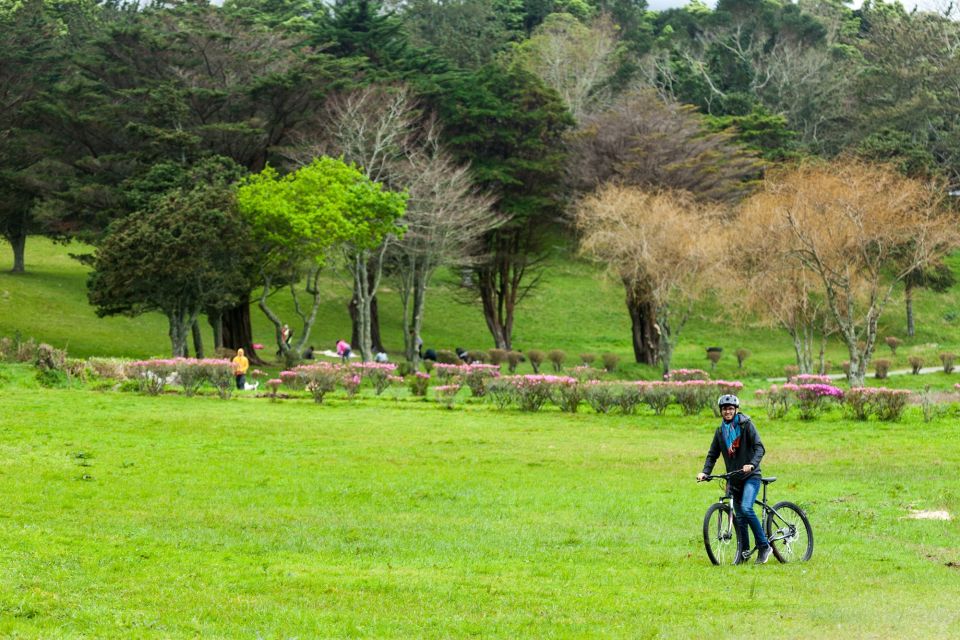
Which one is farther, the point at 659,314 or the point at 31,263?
the point at 31,263

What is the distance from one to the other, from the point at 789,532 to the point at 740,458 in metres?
1.20

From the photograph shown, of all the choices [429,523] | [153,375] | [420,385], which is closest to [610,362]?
[420,385]

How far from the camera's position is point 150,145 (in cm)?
5034

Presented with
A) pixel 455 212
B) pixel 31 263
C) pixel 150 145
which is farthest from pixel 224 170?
pixel 31 263

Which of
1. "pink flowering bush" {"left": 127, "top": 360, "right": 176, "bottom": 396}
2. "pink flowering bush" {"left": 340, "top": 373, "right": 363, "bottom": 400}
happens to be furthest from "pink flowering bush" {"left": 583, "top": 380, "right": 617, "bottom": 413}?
"pink flowering bush" {"left": 127, "top": 360, "right": 176, "bottom": 396}

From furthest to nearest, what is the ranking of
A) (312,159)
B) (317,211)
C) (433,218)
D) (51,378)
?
(433,218) < (312,159) < (317,211) < (51,378)

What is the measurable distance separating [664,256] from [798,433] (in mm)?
19604

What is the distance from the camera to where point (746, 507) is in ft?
42.2

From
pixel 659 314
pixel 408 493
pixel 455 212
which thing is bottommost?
pixel 408 493

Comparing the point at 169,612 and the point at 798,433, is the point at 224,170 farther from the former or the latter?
the point at 169,612

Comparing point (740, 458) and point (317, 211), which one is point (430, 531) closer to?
point (740, 458)

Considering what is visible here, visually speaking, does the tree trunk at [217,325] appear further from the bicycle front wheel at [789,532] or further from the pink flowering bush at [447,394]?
the bicycle front wheel at [789,532]

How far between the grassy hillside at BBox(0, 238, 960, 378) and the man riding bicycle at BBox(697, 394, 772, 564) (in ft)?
135

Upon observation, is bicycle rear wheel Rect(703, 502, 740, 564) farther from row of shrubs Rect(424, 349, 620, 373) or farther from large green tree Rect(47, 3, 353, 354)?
large green tree Rect(47, 3, 353, 354)
